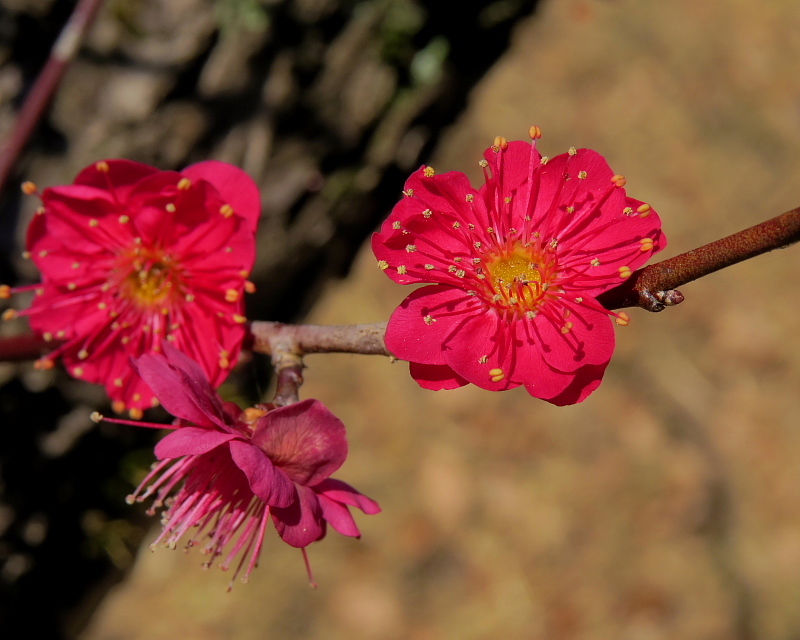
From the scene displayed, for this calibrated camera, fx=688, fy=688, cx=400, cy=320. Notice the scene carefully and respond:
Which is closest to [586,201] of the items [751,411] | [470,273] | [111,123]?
[470,273]

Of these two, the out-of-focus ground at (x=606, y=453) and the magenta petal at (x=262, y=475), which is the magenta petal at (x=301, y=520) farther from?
the out-of-focus ground at (x=606, y=453)

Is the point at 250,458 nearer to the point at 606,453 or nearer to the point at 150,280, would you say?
the point at 150,280

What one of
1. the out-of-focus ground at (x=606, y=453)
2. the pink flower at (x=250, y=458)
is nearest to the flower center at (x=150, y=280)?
the pink flower at (x=250, y=458)

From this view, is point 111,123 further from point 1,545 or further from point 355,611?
point 355,611

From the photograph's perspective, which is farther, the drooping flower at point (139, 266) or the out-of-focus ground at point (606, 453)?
the out-of-focus ground at point (606, 453)

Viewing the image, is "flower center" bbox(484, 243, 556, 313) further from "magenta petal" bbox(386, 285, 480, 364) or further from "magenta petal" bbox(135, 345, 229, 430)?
"magenta petal" bbox(135, 345, 229, 430)
